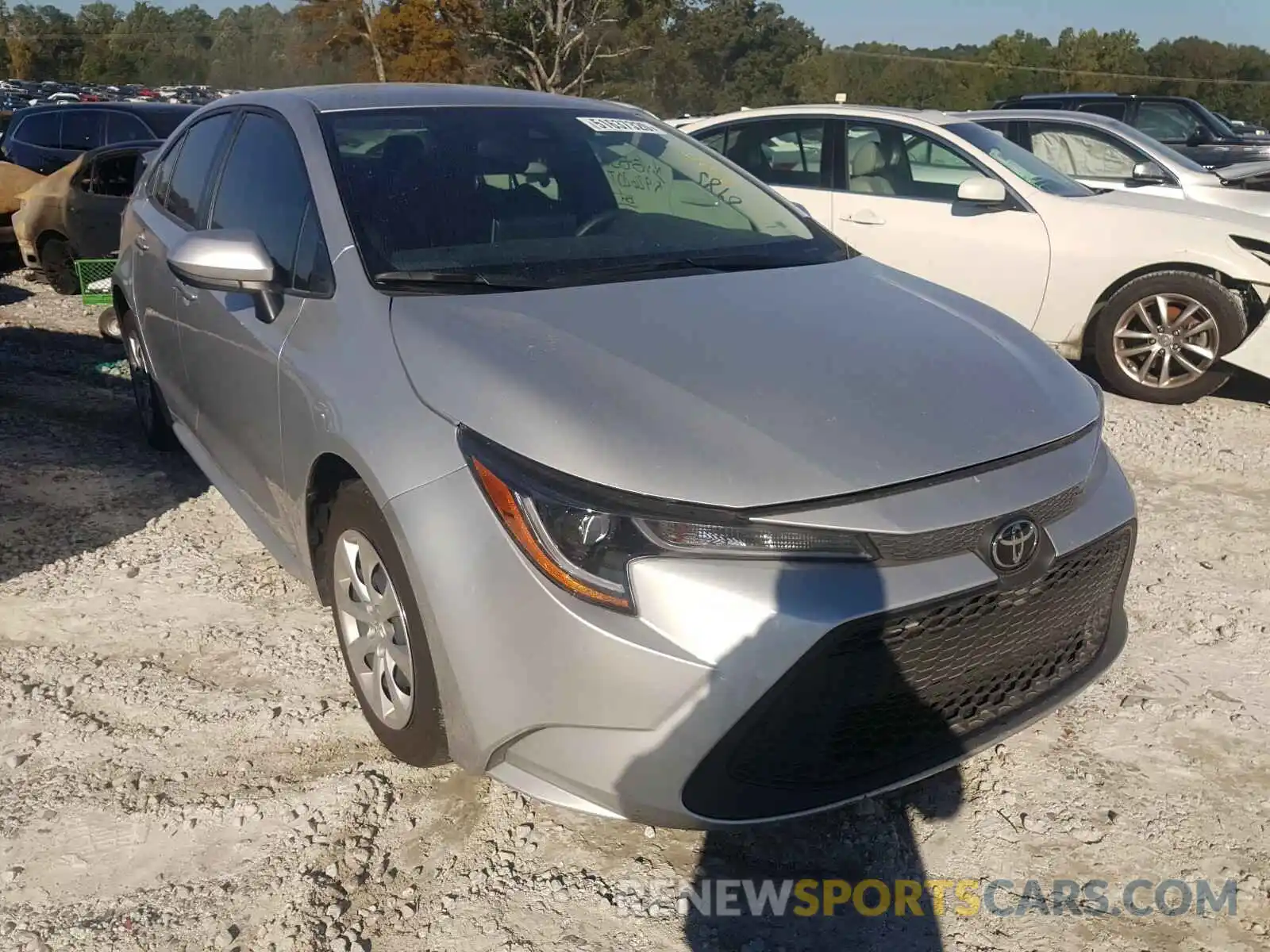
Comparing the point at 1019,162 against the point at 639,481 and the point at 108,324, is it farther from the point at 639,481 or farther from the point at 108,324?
the point at 108,324

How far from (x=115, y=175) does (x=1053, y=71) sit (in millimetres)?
53105

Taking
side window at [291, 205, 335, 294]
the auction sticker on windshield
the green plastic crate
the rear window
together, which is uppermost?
the rear window

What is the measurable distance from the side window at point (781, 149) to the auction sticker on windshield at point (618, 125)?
344 cm

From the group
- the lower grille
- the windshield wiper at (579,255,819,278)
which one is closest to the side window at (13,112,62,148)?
the windshield wiper at (579,255,819,278)

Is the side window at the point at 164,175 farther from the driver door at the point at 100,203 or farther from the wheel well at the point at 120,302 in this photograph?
the driver door at the point at 100,203

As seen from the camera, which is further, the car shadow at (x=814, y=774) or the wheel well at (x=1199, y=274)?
the wheel well at (x=1199, y=274)

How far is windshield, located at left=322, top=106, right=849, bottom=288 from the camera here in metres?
3.04

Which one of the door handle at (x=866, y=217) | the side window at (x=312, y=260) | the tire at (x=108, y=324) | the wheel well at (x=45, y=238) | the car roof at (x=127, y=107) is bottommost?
the tire at (x=108, y=324)

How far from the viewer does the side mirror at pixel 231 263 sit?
2930mm

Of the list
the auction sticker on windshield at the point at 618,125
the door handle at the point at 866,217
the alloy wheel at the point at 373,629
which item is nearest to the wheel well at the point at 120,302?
the auction sticker on windshield at the point at 618,125

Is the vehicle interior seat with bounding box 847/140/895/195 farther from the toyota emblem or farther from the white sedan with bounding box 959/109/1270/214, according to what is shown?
the toyota emblem

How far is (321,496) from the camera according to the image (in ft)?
9.57

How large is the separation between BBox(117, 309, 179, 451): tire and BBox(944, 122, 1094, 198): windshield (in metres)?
4.91

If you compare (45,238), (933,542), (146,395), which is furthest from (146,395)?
Answer: (45,238)
